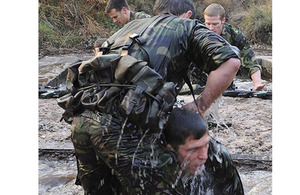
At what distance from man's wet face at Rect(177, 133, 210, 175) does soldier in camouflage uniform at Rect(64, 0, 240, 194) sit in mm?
93

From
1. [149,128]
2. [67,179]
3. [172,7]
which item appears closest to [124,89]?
[149,128]

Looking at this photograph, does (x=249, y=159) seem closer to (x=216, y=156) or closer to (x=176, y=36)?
(x=216, y=156)

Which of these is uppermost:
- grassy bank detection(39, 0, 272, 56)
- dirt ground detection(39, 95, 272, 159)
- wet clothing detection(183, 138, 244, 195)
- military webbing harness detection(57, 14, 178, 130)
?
military webbing harness detection(57, 14, 178, 130)

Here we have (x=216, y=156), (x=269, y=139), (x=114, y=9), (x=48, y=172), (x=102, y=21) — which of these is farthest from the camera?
(x=102, y=21)

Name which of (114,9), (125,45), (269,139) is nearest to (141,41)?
(125,45)

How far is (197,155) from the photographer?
2582mm

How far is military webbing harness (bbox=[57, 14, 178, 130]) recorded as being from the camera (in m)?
2.31

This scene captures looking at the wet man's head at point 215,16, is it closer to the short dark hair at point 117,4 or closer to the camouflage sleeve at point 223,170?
the short dark hair at point 117,4

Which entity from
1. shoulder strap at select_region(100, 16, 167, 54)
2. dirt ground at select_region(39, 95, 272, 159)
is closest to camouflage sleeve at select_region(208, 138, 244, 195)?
shoulder strap at select_region(100, 16, 167, 54)

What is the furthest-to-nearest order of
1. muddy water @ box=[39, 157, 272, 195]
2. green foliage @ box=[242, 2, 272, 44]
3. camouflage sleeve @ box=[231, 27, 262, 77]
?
1. green foliage @ box=[242, 2, 272, 44]
2. camouflage sleeve @ box=[231, 27, 262, 77]
3. muddy water @ box=[39, 157, 272, 195]

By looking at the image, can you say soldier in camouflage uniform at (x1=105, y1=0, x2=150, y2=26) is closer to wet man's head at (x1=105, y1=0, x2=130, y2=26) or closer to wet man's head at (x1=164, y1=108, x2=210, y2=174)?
wet man's head at (x1=105, y1=0, x2=130, y2=26)

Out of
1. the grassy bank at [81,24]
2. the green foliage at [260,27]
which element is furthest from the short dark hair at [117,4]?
the green foliage at [260,27]

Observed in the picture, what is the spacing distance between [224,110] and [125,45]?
430 centimetres

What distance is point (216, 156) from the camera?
2.91m
